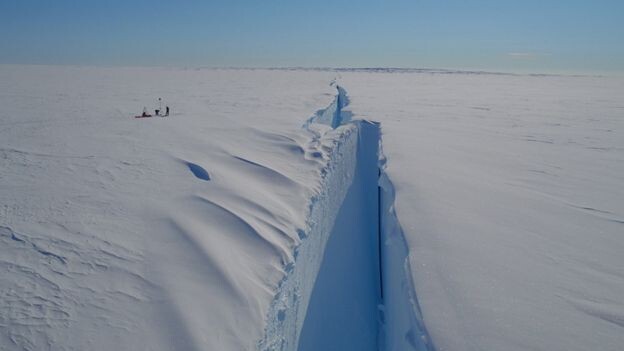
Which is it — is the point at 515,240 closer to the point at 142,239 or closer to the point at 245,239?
the point at 245,239

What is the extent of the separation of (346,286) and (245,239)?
3.50 ft

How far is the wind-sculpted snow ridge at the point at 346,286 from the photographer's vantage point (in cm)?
220

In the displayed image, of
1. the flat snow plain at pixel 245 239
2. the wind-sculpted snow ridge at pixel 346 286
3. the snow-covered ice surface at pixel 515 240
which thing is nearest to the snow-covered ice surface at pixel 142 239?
the flat snow plain at pixel 245 239

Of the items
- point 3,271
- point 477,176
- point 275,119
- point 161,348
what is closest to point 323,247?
point 477,176

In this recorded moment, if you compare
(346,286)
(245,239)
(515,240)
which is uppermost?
(515,240)

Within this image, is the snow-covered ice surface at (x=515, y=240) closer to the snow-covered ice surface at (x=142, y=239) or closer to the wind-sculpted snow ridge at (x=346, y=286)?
the wind-sculpted snow ridge at (x=346, y=286)

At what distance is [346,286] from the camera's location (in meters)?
3.26

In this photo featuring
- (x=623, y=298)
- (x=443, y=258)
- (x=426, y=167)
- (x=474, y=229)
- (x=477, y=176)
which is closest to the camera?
(x=623, y=298)

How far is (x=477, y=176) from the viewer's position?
4098 mm

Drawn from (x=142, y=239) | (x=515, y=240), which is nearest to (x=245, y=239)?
(x=142, y=239)

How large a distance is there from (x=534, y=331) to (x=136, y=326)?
182 cm

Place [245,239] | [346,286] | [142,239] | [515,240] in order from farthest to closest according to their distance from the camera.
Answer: [346,286] < [245,239] < [515,240] < [142,239]

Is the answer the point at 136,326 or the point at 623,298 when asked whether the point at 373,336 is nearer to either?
→ the point at 623,298

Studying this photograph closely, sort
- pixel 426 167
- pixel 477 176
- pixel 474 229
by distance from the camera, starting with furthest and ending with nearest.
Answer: pixel 426 167 < pixel 477 176 < pixel 474 229
